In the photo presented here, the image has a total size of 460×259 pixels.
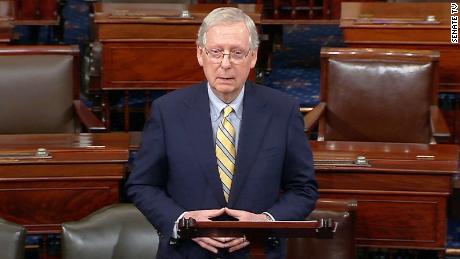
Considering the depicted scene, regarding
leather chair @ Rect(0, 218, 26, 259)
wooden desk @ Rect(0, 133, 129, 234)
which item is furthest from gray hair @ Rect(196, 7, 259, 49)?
wooden desk @ Rect(0, 133, 129, 234)

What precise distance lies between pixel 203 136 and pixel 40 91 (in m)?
1.10

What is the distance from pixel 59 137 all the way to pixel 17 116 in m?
0.19

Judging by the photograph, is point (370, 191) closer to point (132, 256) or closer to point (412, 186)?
point (412, 186)

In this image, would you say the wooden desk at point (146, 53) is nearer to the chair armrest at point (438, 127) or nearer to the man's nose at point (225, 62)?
the chair armrest at point (438, 127)

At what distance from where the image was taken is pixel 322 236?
4.84 feet

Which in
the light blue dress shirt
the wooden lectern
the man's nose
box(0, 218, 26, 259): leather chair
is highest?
the man's nose

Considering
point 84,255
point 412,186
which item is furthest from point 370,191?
point 84,255

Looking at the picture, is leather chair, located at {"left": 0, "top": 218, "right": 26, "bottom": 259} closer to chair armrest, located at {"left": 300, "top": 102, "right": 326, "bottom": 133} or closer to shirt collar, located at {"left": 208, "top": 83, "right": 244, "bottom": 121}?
shirt collar, located at {"left": 208, "top": 83, "right": 244, "bottom": 121}

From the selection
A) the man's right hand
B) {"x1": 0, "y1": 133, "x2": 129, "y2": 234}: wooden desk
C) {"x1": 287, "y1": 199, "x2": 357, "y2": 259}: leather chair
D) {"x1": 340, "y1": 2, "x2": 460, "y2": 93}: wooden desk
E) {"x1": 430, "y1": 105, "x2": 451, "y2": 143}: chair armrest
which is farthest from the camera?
{"x1": 340, "y1": 2, "x2": 460, "y2": 93}: wooden desk

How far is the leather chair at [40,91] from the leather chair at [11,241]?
0.70 metres

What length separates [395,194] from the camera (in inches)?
89.9

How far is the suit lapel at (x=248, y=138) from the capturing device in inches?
64.2

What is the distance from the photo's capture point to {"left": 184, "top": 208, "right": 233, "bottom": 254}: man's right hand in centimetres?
156

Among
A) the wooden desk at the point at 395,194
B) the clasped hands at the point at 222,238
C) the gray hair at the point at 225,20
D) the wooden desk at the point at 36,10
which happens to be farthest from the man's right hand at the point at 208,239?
the wooden desk at the point at 36,10
